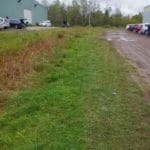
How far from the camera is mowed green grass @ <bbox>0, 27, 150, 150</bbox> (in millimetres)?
5109

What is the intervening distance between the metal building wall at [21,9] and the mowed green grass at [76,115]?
49.3m

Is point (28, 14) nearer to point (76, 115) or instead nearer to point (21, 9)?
point (21, 9)

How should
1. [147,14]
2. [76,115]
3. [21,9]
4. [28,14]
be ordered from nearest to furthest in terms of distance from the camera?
[76,115] < [21,9] < [28,14] < [147,14]

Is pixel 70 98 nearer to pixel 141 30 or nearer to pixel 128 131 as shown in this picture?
pixel 128 131

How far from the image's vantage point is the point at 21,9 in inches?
2606

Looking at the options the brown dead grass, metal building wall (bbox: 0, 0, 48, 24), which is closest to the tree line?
metal building wall (bbox: 0, 0, 48, 24)

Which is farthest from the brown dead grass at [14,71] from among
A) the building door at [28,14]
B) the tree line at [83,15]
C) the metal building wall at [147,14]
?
the tree line at [83,15]

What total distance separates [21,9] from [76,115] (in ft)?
205

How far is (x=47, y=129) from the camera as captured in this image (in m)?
5.57

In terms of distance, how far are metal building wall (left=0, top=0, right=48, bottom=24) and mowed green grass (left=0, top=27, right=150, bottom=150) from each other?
4933 centimetres

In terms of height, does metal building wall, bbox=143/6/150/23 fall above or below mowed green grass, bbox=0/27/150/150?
below

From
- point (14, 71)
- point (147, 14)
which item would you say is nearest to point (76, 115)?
point (14, 71)

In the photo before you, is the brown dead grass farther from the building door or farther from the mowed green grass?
the building door

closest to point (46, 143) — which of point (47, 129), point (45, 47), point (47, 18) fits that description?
point (47, 129)
